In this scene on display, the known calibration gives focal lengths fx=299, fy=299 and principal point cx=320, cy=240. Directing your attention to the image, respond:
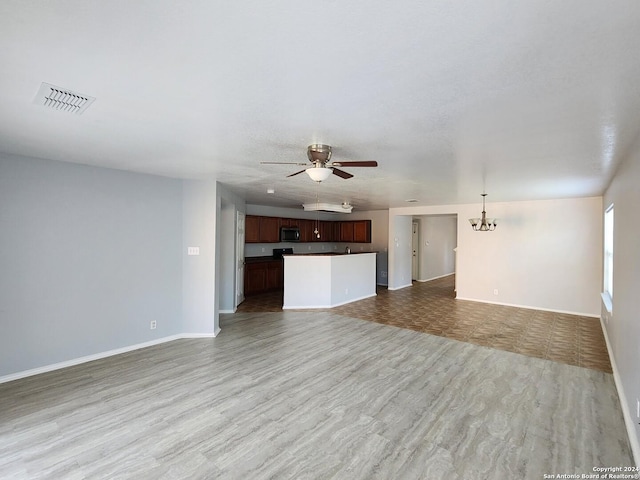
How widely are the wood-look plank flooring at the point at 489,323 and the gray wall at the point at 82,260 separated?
7.94 feet

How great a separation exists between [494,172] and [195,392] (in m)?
4.24

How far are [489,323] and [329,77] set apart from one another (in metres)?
5.43

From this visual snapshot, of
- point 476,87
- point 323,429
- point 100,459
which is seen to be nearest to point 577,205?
point 476,87

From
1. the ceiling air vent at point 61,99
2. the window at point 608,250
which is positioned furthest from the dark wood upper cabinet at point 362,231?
the ceiling air vent at point 61,99

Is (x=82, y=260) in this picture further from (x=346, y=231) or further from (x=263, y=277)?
(x=346, y=231)

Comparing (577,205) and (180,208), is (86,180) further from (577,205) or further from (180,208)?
(577,205)

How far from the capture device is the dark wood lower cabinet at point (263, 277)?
25.8 ft

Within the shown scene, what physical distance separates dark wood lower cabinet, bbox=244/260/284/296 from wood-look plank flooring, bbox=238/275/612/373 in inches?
14.7

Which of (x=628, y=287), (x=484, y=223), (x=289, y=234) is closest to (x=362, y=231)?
(x=289, y=234)

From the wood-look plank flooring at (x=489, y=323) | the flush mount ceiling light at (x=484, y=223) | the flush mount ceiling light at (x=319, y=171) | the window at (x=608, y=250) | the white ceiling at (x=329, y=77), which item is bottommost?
the wood-look plank flooring at (x=489, y=323)

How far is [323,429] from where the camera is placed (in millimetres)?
2414

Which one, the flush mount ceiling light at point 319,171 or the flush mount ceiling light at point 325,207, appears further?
the flush mount ceiling light at point 325,207

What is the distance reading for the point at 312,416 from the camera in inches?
102

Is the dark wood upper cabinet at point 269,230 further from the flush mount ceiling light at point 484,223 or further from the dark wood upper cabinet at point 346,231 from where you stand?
the flush mount ceiling light at point 484,223
